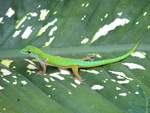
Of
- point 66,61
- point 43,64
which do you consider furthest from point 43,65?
point 66,61

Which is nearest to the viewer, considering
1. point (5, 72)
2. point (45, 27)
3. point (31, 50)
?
point (5, 72)

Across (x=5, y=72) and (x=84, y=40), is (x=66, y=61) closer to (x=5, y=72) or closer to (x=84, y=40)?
(x=84, y=40)

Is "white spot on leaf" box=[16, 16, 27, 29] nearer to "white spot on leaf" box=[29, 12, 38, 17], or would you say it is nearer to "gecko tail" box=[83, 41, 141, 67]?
"white spot on leaf" box=[29, 12, 38, 17]

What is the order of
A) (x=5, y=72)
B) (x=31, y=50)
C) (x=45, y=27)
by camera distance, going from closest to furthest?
1. (x=5, y=72)
2. (x=31, y=50)
3. (x=45, y=27)

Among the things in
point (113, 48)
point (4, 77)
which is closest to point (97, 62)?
point (113, 48)

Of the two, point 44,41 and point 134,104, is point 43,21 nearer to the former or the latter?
point 44,41
